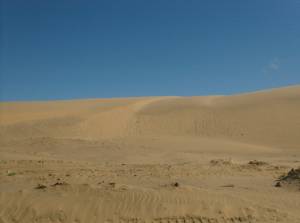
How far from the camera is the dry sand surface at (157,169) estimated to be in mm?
6180

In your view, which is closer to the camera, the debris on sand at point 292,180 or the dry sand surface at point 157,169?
the dry sand surface at point 157,169

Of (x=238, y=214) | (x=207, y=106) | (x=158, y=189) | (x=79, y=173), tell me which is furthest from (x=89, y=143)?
(x=207, y=106)

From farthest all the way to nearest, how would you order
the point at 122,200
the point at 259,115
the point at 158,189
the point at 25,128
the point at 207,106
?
the point at 207,106 < the point at 259,115 < the point at 25,128 < the point at 158,189 < the point at 122,200

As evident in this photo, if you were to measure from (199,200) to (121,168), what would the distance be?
4.87m

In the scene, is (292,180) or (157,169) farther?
→ (157,169)

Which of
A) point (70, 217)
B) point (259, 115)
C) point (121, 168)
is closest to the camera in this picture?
point (70, 217)

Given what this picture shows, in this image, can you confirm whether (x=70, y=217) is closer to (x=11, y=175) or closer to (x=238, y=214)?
(x=238, y=214)

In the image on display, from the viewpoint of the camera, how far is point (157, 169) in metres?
10.8

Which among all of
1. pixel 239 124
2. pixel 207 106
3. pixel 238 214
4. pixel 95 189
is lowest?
pixel 238 214

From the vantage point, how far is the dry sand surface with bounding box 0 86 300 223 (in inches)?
243

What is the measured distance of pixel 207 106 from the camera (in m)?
29.2

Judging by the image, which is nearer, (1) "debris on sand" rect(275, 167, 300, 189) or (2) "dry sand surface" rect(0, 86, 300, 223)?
(2) "dry sand surface" rect(0, 86, 300, 223)

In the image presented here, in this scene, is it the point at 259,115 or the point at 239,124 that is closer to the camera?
the point at 239,124

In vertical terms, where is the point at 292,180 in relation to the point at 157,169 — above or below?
below
